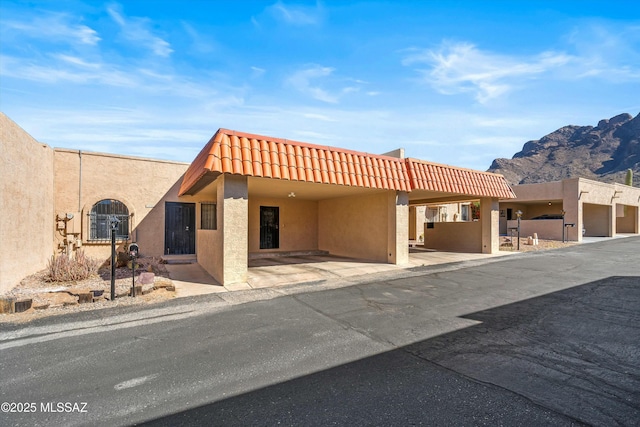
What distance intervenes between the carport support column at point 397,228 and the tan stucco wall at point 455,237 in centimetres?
698

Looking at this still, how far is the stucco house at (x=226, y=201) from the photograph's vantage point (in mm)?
8656

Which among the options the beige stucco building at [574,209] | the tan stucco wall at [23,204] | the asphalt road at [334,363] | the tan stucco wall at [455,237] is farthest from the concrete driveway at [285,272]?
the beige stucco building at [574,209]

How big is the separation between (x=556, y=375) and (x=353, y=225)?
11283 millimetres

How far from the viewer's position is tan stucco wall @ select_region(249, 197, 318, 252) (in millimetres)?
15641

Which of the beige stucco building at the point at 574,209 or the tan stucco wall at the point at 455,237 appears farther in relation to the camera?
the beige stucco building at the point at 574,209

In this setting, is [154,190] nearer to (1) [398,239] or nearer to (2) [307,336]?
(1) [398,239]

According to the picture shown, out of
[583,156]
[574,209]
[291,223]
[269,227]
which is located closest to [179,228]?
[269,227]

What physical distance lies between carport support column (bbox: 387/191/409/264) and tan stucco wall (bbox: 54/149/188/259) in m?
9.57

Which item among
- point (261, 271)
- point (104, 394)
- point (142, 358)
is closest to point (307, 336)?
point (142, 358)

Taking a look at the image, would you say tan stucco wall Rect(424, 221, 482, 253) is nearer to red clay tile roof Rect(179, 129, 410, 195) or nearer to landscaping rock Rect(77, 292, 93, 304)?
red clay tile roof Rect(179, 129, 410, 195)

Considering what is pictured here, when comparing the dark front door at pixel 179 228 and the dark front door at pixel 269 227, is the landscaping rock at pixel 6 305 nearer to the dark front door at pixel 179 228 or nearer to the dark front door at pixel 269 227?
the dark front door at pixel 179 228

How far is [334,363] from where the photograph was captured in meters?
3.91

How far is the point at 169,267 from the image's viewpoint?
39.4 feet

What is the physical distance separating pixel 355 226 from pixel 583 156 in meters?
117
